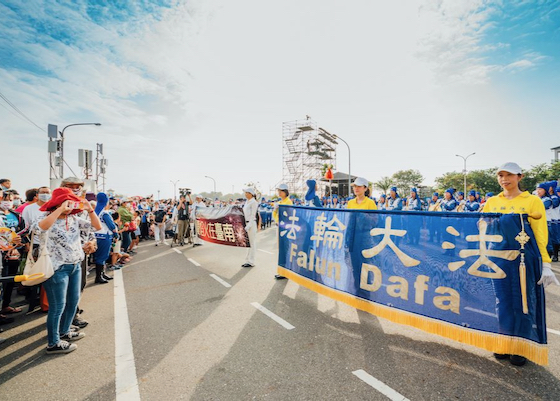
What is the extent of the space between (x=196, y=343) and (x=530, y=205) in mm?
4124

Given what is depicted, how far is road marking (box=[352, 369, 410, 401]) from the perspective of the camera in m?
2.29

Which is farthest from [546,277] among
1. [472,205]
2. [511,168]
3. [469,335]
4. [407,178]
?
[407,178]

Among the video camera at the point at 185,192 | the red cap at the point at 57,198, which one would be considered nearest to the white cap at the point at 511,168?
the red cap at the point at 57,198

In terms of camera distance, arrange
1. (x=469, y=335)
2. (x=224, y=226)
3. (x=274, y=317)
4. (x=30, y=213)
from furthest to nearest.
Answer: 1. (x=224, y=226)
2. (x=30, y=213)
3. (x=274, y=317)
4. (x=469, y=335)

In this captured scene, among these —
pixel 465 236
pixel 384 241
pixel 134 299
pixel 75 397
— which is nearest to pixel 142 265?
pixel 134 299

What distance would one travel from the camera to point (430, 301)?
3.02m

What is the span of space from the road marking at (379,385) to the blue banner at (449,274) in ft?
2.91

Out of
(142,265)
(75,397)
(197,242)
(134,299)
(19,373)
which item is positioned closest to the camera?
(75,397)

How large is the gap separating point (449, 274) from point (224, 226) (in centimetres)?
626

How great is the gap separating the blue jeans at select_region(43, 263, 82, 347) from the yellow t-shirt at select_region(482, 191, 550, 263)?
17.0 ft

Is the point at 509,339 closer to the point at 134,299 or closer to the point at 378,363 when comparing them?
the point at 378,363

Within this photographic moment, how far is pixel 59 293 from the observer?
3145 millimetres

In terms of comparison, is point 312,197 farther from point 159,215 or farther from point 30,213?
point 159,215

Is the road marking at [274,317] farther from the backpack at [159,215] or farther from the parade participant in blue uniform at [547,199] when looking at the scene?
the parade participant in blue uniform at [547,199]
